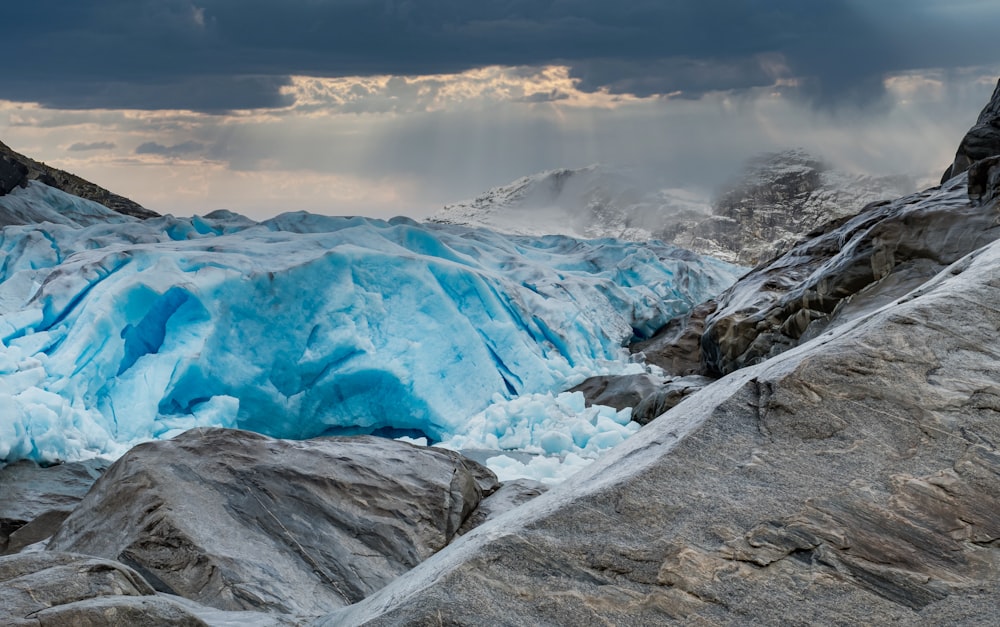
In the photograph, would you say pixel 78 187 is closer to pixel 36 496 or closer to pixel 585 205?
pixel 36 496

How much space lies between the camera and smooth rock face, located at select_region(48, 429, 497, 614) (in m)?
4.86

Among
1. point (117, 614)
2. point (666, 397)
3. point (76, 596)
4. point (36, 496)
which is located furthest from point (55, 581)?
point (666, 397)

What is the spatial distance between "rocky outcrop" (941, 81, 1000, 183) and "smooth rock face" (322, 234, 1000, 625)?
7675 mm

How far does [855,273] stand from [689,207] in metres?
53.4

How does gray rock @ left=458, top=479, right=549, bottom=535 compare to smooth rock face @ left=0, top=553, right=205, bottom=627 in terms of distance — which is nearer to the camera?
smooth rock face @ left=0, top=553, right=205, bottom=627

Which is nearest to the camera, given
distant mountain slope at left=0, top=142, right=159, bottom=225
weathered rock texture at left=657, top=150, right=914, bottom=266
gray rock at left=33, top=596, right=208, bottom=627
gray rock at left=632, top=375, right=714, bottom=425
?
gray rock at left=33, top=596, right=208, bottom=627

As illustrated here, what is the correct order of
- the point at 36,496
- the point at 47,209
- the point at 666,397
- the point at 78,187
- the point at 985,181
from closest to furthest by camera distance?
the point at 985,181
the point at 36,496
the point at 666,397
the point at 47,209
the point at 78,187

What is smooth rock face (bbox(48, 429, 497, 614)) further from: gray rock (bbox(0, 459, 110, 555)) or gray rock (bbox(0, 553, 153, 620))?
gray rock (bbox(0, 459, 110, 555))

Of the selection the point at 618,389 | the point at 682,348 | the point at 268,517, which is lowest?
the point at 682,348

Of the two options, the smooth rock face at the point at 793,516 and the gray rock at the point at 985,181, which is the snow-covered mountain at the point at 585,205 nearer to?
the gray rock at the point at 985,181

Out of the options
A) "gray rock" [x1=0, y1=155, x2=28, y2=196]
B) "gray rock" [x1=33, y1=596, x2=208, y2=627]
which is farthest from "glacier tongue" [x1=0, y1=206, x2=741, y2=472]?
"gray rock" [x1=0, y1=155, x2=28, y2=196]

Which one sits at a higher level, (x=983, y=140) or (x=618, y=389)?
(x=983, y=140)

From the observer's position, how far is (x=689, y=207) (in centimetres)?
6131

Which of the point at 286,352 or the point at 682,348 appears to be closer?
the point at 286,352
